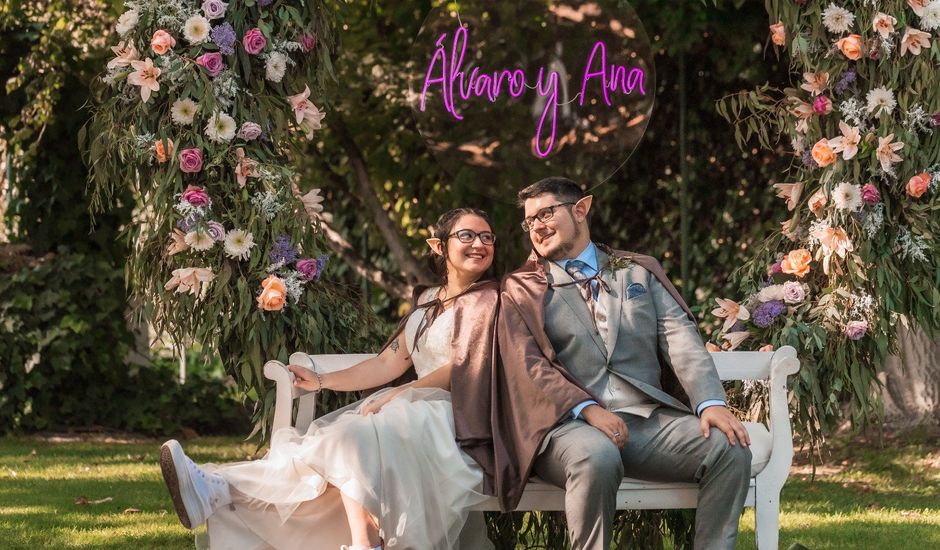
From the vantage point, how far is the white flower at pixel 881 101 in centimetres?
407

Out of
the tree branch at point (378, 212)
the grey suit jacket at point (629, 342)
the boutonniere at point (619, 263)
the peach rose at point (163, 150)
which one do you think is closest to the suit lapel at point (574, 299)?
the grey suit jacket at point (629, 342)

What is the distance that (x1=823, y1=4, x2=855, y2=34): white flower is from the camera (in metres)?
4.09

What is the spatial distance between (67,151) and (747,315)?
4.98 m

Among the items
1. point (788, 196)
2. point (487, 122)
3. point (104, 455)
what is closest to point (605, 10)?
point (487, 122)

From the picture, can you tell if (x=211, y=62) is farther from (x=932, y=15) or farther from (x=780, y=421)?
(x=932, y=15)


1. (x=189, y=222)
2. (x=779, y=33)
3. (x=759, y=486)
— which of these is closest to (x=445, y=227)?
(x=189, y=222)

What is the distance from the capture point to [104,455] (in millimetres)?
6703

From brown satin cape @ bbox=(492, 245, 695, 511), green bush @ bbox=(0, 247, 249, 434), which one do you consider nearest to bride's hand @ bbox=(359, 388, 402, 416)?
brown satin cape @ bbox=(492, 245, 695, 511)

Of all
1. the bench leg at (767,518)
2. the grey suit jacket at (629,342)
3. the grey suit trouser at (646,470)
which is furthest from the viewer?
the grey suit jacket at (629,342)

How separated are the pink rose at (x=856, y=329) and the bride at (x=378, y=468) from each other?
3.92 feet

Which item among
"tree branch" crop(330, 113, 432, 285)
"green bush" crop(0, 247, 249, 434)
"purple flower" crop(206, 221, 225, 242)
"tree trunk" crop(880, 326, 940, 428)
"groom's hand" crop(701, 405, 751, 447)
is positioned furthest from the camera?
"tree branch" crop(330, 113, 432, 285)

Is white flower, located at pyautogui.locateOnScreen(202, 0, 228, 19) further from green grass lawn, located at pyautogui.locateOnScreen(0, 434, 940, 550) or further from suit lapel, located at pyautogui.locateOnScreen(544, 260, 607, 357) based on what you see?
green grass lawn, located at pyautogui.locateOnScreen(0, 434, 940, 550)

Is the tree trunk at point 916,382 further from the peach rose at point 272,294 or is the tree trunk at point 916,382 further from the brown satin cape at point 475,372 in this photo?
the peach rose at point 272,294

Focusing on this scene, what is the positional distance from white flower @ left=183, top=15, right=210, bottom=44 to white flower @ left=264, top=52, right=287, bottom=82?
0.23 metres
